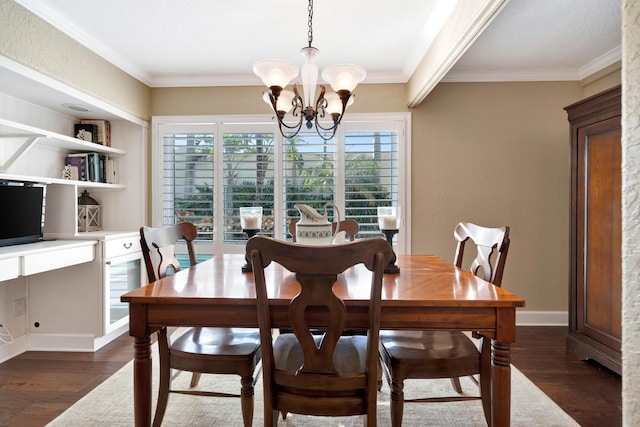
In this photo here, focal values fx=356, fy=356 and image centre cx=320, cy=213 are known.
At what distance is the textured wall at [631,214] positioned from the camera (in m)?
0.70

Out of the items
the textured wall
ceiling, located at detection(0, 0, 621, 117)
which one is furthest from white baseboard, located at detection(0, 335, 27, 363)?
the textured wall

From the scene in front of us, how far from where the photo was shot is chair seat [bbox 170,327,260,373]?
1541 mm

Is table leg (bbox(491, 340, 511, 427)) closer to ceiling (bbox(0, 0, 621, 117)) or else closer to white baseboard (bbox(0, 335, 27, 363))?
ceiling (bbox(0, 0, 621, 117))

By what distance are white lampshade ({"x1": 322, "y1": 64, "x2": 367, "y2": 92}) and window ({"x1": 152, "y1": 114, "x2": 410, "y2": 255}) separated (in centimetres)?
158

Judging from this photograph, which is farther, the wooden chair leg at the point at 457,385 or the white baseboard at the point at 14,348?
the white baseboard at the point at 14,348

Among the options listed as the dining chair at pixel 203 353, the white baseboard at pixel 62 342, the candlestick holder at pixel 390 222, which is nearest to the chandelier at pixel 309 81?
the candlestick holder at pixel 390 222

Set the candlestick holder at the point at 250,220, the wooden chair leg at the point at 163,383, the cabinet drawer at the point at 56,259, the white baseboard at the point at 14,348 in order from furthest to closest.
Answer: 1. the white baseboard at the point at 14,348
2. the cabinet drawer at the point at 56,259
3. the candlestick holder at the point at 250,220
4. the wooden chair leg at the point at 163,383

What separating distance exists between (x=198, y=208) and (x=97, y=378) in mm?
1712

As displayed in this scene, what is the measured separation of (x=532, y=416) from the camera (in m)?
1.91

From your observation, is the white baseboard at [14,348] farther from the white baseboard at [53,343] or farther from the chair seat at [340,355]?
the chair seat at [340,355]

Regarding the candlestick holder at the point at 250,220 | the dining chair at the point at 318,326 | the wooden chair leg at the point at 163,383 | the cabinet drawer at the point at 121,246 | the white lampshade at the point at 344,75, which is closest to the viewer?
the dining chair at the point at 318,326

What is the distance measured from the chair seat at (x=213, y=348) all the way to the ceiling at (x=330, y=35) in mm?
2019

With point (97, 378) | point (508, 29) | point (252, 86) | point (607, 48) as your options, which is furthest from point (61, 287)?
point (607, 48)

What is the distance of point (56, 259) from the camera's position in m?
2.44
